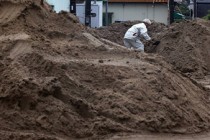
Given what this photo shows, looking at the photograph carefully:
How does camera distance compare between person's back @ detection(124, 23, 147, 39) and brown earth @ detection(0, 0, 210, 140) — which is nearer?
brown earth @ detection(0, 0, 210, 140)

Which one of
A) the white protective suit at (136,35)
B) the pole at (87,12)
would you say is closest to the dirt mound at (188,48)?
the white protective suit at (136,35)

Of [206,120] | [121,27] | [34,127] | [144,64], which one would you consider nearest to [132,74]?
[144,64]

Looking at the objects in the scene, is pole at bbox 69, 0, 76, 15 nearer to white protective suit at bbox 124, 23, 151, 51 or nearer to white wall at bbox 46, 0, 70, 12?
white wall at bbox 46, 0, 70, 12

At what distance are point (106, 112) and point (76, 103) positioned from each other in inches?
18.4

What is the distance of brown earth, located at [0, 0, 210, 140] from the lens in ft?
27.3

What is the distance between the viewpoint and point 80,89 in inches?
354

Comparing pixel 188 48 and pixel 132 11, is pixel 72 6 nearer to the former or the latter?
pixel 188 48

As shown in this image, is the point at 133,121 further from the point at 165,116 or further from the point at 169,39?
the point at 169,39

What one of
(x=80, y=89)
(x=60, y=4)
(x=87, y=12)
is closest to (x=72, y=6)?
(x=87, y=12)

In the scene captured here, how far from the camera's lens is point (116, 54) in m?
10.7

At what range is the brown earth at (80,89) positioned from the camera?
8336mm

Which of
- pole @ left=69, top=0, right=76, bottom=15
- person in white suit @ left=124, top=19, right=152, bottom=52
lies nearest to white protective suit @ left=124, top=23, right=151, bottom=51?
person in white suit @ left=124, top=19, right=152, bottom=52

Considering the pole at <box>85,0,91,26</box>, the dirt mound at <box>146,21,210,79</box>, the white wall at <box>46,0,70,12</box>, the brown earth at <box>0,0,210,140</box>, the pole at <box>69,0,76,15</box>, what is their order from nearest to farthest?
the brown earth at <box>0,0,210,140</box>, the dirt mound at <box>146,21,210,79</box>, the pole at <box>69,0,76,15</box>, the pole at <box>85,0,91,26</box>, the white wall at <box>46,0,70,12</box>

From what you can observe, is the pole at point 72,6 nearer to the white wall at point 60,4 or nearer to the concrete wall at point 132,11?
the white wall at point 60,4
